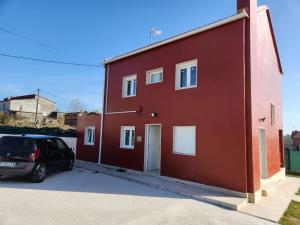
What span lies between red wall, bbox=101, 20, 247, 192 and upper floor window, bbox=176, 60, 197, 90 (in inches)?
9.2

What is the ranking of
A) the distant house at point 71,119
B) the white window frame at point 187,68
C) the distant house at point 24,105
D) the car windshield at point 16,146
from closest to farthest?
the car windshield at point 16,146, the white window frame at point 187,68, the distant house at point 71,119, the distant house at point 24,105

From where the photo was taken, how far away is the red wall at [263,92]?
7.74 m

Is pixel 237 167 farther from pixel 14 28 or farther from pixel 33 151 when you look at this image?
pixel 14 28

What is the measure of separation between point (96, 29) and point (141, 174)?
28.4ft

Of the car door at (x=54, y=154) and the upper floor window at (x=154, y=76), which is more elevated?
the upper floor window at (x=154, y=76)

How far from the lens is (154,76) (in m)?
11.2

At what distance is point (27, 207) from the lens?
554 cm

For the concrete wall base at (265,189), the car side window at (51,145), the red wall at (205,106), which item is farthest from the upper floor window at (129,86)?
the concrete wall base at (265,189)

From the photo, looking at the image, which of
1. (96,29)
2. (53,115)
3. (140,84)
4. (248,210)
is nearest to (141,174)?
(140,84)

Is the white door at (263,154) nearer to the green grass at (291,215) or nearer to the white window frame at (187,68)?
the green grass at (291,215)

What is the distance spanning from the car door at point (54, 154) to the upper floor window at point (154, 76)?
530 cm

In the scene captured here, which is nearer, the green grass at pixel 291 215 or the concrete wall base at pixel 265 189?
the green grass at pixel 291 215

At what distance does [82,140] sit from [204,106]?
961cm

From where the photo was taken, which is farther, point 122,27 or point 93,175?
point 122,27
